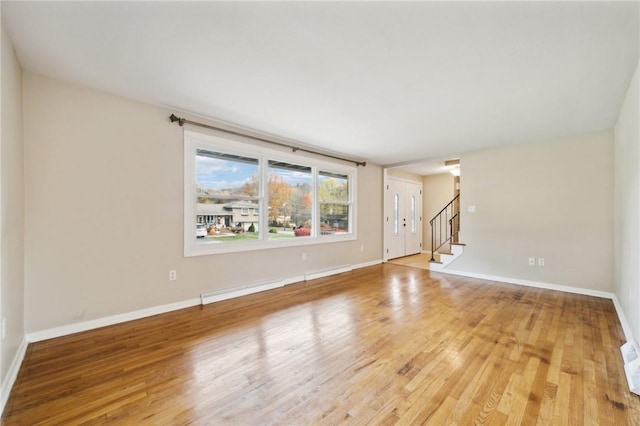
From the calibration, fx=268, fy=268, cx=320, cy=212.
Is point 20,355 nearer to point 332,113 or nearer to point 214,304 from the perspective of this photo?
point 214,304

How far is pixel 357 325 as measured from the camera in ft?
9.11

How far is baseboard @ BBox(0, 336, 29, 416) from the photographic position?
1626mm

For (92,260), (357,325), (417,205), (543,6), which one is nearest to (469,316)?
(357,325)

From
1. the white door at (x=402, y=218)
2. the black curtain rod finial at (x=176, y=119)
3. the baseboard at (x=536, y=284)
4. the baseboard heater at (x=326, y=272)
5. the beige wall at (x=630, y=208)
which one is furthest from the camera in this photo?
the white door at (x=402, y=218)

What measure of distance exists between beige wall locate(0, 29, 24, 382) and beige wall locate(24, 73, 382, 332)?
0.15 m

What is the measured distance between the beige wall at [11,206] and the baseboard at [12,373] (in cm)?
4

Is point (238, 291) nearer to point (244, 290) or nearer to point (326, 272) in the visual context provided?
point (244, 290)

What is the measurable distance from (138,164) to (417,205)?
6673mm

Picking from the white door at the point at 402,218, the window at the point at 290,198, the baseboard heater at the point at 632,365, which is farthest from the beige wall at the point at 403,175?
the baseboard heater at the point at 632,365

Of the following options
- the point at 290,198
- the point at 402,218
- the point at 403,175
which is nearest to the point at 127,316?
the point at 290,198

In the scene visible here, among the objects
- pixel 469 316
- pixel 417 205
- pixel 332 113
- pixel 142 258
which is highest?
pixel 332 113

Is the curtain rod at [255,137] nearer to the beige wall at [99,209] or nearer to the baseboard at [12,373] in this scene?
the beige wall at [99,209]

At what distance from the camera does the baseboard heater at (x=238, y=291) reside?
341cm

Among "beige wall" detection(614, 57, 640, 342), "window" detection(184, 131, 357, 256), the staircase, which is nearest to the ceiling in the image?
"beige wall" detection(614, 57, 640, 342)
